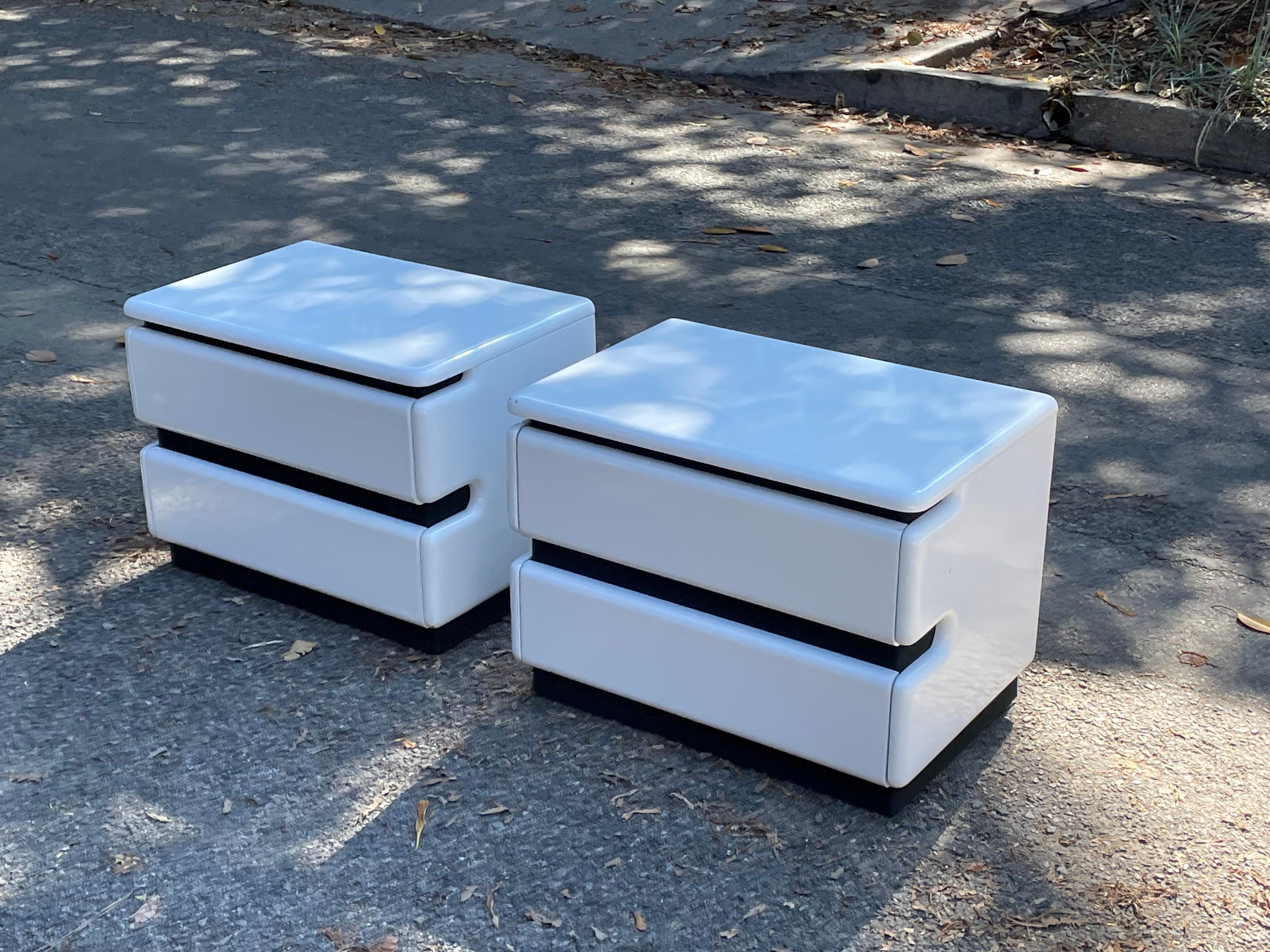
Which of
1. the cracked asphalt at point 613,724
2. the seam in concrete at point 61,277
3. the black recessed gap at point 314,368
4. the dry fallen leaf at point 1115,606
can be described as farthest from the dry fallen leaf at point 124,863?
the seam in concrete at point 61,277

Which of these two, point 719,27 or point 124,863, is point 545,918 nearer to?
point 124,863

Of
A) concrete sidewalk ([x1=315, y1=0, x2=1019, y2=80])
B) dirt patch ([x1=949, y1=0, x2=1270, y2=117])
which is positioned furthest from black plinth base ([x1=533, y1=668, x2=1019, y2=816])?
concrete sidewalk ([x1=315, y1=0, x2=1019, y2=80])

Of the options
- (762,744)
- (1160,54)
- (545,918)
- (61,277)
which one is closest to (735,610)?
(762,744)

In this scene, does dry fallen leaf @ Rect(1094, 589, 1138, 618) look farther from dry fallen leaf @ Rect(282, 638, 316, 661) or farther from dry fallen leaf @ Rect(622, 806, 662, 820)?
dry fallen leaf @ Rect(282, 638, 316, 661)

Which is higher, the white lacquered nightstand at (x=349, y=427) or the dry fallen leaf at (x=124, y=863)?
the white lacquered nightstand at (x=349, y=427)

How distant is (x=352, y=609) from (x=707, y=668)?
941mm

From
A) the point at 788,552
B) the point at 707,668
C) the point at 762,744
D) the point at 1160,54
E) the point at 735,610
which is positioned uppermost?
the point at 1160,54

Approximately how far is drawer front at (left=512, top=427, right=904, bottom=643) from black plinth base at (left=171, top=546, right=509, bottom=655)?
0.45 meters

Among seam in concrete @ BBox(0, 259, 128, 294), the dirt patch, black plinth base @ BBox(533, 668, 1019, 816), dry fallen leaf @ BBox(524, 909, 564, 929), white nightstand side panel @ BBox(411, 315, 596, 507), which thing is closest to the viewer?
dry fallen leaf @ BBox(524, 909, 564, 929)

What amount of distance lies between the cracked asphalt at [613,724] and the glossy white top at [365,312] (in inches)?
26.3

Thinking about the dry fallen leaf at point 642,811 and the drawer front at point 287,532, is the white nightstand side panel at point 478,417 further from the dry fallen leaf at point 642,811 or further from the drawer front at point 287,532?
the dry fallen leaf at point 642,811

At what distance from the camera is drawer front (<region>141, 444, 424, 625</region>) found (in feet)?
9.84

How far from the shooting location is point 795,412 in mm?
2631

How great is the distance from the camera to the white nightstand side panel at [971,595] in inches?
94.5
